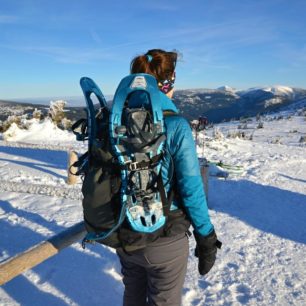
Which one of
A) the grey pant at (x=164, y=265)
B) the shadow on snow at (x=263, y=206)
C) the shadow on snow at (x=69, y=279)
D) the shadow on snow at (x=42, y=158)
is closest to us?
the grey pant at (x=164, y=265)

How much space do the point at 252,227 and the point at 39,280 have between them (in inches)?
125

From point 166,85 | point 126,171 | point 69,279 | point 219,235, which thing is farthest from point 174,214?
point 219,235

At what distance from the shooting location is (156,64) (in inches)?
88.7

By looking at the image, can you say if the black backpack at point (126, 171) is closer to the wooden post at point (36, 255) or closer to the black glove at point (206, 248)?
the black glove at point (206, 248)

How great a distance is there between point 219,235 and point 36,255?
3.06 metres

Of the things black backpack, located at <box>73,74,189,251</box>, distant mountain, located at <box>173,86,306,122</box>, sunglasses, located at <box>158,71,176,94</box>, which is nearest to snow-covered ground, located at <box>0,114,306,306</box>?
black backpack, located at <box>73,74,189,251</box>

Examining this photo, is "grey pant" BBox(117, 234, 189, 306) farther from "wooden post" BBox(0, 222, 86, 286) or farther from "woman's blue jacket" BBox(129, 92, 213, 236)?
"wooden post" BBox(0, 222, 86, 286)

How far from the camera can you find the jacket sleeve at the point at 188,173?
2.01 m

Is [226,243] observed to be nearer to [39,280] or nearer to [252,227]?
[252,227]

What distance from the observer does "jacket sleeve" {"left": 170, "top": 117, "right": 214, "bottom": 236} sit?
2.01 metres

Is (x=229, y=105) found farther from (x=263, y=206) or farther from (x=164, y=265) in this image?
(x=164, y=265)

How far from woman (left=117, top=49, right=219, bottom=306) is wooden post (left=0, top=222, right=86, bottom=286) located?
80 centimetres

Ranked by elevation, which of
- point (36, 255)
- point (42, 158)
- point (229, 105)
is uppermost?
point (36, 255)

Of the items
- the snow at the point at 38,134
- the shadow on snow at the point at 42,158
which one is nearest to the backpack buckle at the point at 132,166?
the shadow on snow at the point at 42,158
